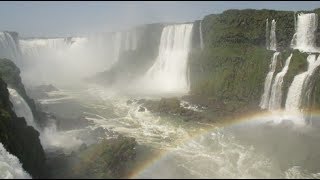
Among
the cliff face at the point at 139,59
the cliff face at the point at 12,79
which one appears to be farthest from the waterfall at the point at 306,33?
the cliff face at the point at 12,79

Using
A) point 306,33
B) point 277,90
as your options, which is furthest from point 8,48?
point 306,33

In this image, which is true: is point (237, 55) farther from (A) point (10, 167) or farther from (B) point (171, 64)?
(A) point (10, 167)

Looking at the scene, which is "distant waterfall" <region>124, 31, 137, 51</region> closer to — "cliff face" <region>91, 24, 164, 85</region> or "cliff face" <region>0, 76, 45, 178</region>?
"cliff face" <region>91, 24, 164, 85</region>

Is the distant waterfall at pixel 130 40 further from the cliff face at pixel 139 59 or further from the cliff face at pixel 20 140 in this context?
the cliff face at pixel 20 140

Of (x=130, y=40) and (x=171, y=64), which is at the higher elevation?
(x=130, y=40)

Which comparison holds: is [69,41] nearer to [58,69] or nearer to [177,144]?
[58,69]

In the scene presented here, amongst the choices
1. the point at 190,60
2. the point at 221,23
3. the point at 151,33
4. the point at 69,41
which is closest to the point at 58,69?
the point at 69,41
